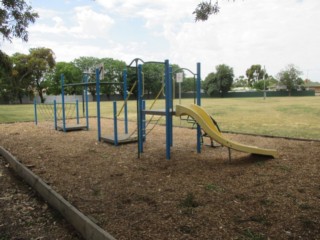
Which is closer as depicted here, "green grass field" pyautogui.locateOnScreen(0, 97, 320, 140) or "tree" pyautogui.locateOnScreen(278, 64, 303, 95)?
"green grass field" pyautogui.locateOnScreen(0, 97, 320, 140)

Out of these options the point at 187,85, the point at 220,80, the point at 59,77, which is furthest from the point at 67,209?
the point at 187,85

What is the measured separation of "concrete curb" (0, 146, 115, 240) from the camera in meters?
2.77

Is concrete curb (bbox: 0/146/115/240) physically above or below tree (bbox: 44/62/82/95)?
below

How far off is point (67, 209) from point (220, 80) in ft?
192

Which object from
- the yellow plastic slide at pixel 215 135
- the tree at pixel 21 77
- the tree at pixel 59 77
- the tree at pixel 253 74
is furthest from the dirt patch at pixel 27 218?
the tree at pixel 253 74

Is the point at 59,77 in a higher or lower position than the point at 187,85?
higher

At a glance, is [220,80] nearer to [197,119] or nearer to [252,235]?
[197,119]

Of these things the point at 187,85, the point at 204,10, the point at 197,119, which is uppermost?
the point at 187,85

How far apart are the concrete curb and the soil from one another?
5.0 inches

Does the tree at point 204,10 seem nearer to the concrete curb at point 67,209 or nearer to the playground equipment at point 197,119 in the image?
the playground equipment at point 197,119

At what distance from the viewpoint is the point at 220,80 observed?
5938 cm

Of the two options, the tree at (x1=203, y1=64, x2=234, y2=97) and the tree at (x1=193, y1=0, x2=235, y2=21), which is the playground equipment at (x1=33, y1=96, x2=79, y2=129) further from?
the tree at (x1=203, y1=64, x2=234, y2=97)

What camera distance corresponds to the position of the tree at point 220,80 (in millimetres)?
59156

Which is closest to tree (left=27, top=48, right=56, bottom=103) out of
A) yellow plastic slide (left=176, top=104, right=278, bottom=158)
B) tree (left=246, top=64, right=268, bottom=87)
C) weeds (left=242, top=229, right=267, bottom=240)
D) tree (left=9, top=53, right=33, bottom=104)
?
tree (left=9, top=53, right=33, bottom=104)
